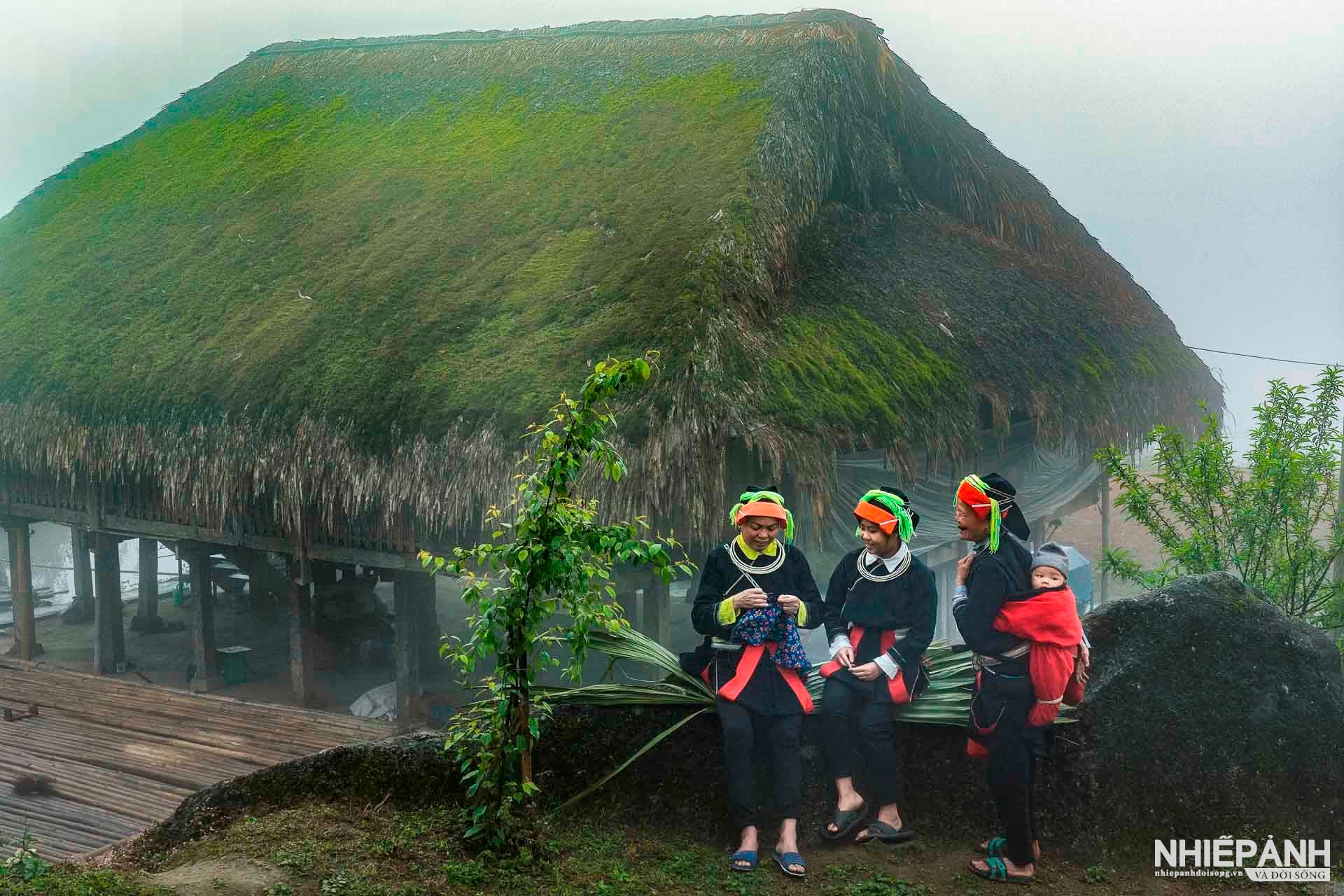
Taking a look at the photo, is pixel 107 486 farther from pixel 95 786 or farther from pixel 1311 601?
pixel 1311 601

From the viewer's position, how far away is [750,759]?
375cm

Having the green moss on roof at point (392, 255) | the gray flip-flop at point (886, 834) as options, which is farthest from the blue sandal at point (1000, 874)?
the green moss on roof at point (392, 255)

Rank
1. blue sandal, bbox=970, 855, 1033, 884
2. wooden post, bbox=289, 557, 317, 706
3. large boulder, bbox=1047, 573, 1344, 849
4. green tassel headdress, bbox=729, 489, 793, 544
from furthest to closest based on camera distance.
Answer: wooden post, bbox=289, 557, 317, 706 < large boulder, bbox=1047, 573, 1344, 849 < green tassel headdress, bbox=729, 489, 793, 544 < blue sandal, bbox=970, 855, 1033, 884

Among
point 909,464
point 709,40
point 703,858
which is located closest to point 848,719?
point 703,858

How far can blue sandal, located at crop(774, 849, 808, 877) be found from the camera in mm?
3525

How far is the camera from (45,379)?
9633mm

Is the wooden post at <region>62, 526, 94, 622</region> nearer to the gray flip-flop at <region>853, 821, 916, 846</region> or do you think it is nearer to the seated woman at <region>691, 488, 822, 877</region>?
the seated woman at <region>691, 488, 822, 877</region>

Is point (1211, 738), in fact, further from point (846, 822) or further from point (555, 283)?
point (555, 283)

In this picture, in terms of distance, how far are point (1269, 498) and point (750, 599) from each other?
361cm

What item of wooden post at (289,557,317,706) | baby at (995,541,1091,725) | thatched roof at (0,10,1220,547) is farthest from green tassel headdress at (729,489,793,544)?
wooden post at (289,557,317,706)

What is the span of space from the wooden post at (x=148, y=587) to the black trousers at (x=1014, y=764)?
1181 centimetres

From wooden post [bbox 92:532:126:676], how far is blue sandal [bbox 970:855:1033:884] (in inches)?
373

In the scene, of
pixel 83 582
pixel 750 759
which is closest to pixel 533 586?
pixel 750 759

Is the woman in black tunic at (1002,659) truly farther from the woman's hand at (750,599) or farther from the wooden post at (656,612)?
the wooden post at (656,612)
